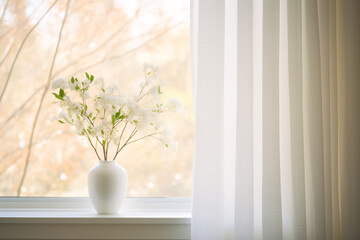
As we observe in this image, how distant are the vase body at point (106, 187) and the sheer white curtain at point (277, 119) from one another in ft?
1.13

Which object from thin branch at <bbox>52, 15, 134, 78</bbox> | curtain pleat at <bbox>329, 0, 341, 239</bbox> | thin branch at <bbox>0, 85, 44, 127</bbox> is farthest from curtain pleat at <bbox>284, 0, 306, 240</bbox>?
thin branch at <bbox>0, 85, 44, 127</bbox>

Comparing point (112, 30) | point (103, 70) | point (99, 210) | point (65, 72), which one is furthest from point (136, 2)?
point (99, 210)

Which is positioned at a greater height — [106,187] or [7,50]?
[7,50]

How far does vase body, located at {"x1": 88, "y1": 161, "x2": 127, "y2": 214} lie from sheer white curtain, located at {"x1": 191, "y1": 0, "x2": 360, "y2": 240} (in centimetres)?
34

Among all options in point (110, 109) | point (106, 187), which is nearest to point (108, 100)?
point (110, 109)

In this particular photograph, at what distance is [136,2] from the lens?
172 centimetres

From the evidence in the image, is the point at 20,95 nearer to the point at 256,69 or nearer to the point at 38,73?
the point at 38,73

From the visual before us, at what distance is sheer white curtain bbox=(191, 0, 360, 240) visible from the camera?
4.17ft

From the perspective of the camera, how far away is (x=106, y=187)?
1.38 meters

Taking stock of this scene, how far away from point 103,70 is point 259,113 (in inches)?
32.6

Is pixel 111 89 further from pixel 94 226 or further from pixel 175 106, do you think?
pixel 94 226

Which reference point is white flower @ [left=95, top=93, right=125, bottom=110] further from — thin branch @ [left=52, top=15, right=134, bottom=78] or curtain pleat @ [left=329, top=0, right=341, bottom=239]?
curtain pleat @ [left=329, top=0, right=341, bottom=239]

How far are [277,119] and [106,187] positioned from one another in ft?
2.44

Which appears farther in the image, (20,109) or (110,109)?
(20,109)
